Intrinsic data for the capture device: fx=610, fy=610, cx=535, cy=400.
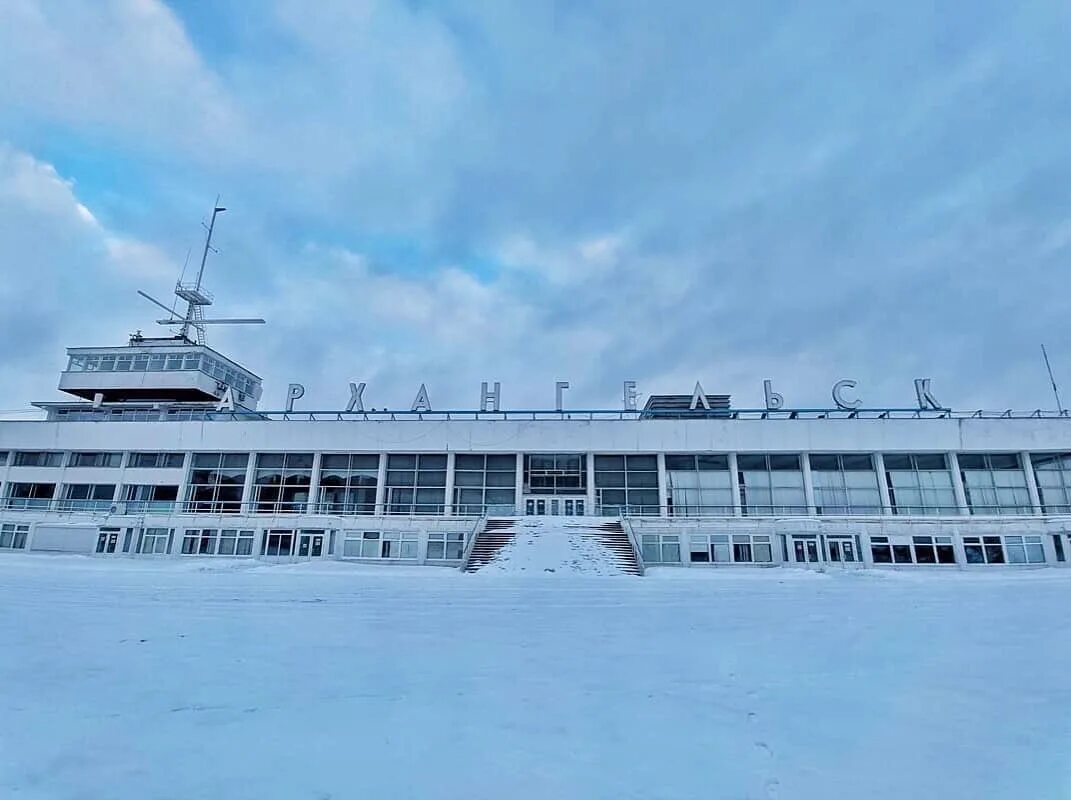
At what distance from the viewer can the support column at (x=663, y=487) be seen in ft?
124

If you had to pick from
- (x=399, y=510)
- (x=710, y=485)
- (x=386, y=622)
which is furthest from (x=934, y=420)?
(x=386, y=622)

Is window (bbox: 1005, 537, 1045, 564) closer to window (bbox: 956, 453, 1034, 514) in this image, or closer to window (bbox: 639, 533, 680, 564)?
window (bbox: 956, 453, 1034, 514)

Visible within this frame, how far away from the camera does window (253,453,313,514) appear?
40.7 m

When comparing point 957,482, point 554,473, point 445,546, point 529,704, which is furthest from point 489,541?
point 957,482

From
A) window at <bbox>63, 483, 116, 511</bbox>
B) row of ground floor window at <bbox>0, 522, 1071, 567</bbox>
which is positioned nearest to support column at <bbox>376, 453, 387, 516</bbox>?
row of ground floor window at <bbox>0, 522, 1071, 567</bbox>

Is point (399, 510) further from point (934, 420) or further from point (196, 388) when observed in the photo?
point (934, 420)

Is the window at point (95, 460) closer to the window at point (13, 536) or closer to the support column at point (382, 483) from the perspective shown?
the window at point (13, 536)

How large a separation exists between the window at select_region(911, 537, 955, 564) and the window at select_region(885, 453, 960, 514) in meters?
2.99

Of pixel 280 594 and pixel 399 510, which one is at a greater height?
pixel 399 510

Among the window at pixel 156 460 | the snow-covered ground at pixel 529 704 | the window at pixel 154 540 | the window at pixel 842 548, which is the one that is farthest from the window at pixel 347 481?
the window at pixel 842 548

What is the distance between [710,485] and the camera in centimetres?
3869

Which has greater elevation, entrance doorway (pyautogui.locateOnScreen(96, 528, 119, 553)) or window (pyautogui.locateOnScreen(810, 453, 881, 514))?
window (pyautogui.locateOnScreen(810, 453, 881, 514))

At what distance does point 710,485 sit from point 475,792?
36188mm

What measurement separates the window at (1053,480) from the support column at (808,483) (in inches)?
527
